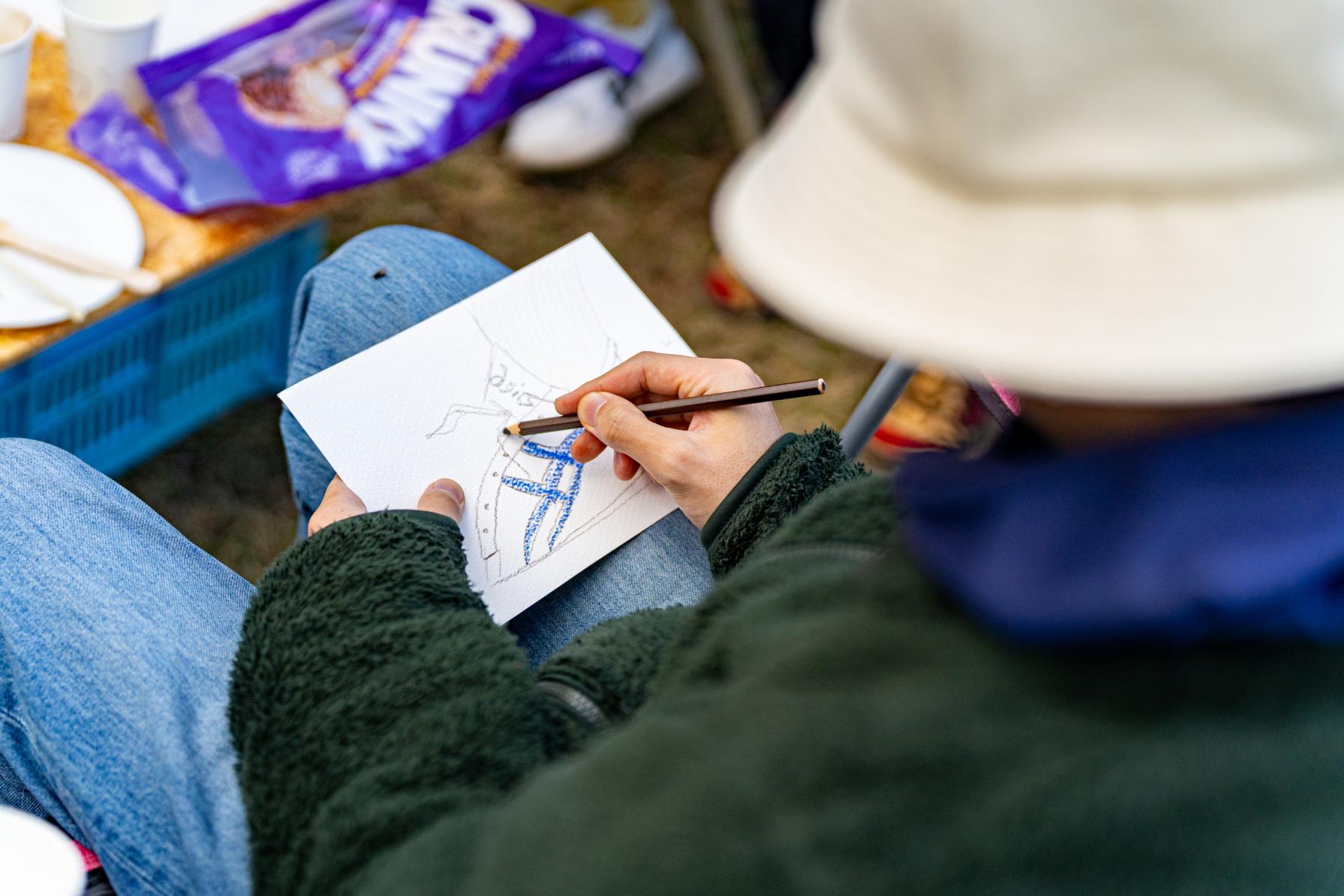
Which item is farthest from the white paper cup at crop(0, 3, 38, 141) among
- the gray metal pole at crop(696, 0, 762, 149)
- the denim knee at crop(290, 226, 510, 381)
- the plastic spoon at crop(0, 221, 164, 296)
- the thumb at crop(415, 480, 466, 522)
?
the gray metal pole at crop(696, 0, 762, 149)

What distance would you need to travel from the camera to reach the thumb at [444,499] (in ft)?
2.58

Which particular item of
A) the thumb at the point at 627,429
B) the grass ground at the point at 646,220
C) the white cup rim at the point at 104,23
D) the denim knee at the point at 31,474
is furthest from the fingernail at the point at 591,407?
the grass ground at the point at 646,220

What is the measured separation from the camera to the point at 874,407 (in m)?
1.04

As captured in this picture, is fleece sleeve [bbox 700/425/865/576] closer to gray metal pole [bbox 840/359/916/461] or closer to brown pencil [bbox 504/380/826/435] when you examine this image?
brown pencil [bbox 504/380/826/435]

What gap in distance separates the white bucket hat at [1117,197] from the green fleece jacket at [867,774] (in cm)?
12

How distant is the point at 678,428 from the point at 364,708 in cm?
36

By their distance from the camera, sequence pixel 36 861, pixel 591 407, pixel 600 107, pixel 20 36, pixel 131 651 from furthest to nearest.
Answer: pixel 600 107
pixel 20 36
pixel 591 407
pixel 131 651
pixel 36 861

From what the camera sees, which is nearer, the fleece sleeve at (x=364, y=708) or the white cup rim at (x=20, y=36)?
the fleece sleeve at (x=364, y=708)

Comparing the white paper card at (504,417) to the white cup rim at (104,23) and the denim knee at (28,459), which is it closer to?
the denim knee at (28,459)

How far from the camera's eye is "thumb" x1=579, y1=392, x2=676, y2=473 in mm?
780

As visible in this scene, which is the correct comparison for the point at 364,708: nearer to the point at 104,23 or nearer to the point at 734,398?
the point at 734,398

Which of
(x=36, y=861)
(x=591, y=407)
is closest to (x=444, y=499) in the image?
(x=591, y=407)

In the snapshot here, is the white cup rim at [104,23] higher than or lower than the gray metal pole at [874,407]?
higher

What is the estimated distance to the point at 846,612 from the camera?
44cm
